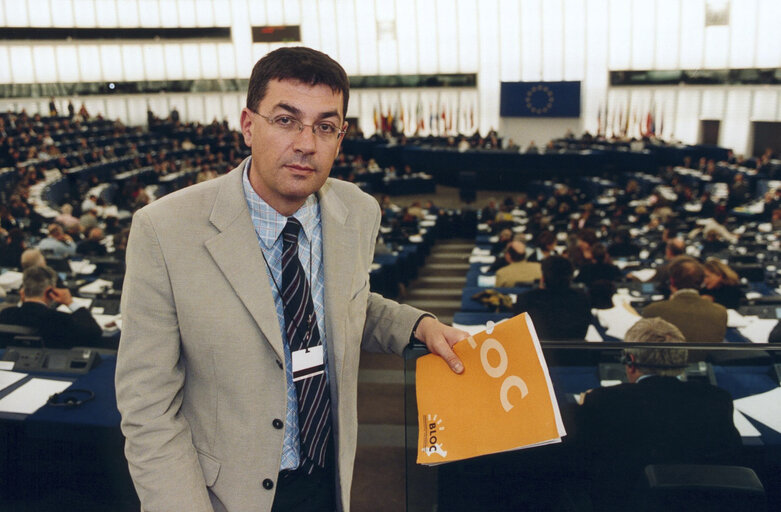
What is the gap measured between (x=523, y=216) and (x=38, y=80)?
23.4 m

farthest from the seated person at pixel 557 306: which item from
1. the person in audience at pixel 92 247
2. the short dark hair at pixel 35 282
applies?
the person in audience at pixel 92 247

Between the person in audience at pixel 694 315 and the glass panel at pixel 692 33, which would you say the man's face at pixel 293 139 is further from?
the glass panel at pixel 692 33

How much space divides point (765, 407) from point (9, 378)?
3.71 meters

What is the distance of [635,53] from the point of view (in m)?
25.8

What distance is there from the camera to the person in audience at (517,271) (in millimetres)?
6566

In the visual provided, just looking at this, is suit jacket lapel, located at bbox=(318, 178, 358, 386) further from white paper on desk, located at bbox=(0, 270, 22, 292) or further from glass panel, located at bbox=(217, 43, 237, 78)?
glass panel, located at bbox=(217, 43, 237, 78)

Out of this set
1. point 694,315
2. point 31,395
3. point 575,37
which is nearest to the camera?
point 31,395

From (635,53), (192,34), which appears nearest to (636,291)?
(635,53)

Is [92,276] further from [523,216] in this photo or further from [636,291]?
[523,216]

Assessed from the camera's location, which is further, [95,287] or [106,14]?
[106,14]

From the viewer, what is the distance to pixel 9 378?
344cm

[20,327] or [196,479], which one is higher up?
[196,479]

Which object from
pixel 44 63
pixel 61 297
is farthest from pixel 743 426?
pixel 44 63

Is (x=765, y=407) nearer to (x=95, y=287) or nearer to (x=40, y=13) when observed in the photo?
(x=95, y=287)
